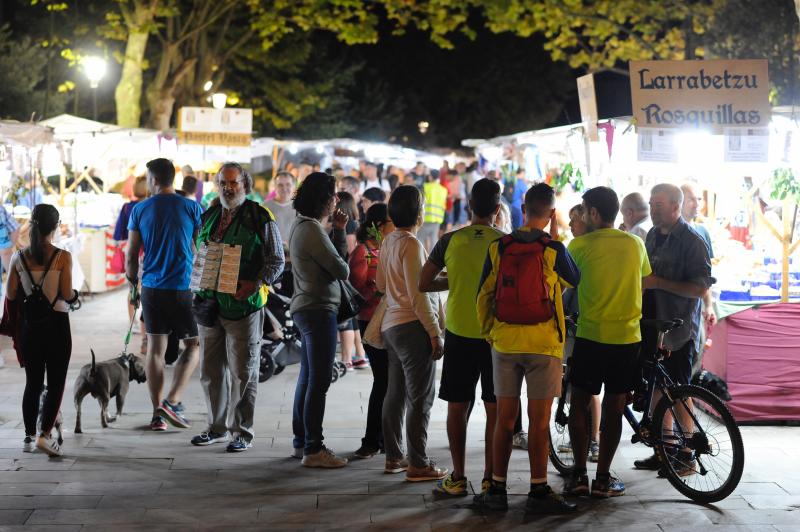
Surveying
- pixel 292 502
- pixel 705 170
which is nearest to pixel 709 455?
pixel 292 502

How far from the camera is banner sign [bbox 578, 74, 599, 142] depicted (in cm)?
929

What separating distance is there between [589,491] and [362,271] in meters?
3.02

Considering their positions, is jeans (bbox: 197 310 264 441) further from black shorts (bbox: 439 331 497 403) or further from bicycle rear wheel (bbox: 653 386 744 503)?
bicycle rear wheel (bbox: 653 386 744 503)

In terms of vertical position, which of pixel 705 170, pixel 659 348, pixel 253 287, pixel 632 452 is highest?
pixel 705 170

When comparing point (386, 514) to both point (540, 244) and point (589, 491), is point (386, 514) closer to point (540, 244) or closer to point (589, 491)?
point (589, 491)

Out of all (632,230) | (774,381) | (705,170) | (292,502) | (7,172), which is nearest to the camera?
(292,502)

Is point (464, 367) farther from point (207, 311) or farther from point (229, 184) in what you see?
point (229, 184)

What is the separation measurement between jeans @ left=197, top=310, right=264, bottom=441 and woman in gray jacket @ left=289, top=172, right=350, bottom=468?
19.5 inches

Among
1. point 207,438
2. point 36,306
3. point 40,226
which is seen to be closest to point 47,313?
point 36,306

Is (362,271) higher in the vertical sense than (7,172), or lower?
lower

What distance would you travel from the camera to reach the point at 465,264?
621cm

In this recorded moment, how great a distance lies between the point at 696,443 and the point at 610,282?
3.52 feet

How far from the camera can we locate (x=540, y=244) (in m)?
5.79

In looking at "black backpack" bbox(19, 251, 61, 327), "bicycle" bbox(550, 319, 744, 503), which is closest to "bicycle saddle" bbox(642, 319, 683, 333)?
"bicycle" bbox(550, 319, 744, 503)
